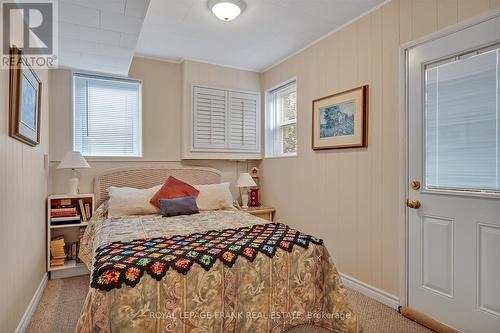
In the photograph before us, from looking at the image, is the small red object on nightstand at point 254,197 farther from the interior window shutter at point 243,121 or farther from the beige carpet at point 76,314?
the beige carpet at point 76,314

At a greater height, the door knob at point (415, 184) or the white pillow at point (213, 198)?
the door knob at point (415, 184)

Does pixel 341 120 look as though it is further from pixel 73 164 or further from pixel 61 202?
pixel 61 202

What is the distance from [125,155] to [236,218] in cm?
177

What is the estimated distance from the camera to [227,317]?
5.61ft

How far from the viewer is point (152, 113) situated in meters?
3.75

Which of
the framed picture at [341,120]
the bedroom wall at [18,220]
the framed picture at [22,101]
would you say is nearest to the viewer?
the bedroom wall at [18,220]

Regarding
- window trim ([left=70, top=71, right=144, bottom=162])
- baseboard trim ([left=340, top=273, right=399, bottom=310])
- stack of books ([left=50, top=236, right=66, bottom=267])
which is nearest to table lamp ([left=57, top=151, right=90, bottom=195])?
window trim ([left=70, top=71, right=144, bottom=162])

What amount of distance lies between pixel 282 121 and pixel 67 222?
9.36 ft

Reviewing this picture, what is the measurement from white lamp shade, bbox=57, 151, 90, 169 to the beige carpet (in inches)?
46.6

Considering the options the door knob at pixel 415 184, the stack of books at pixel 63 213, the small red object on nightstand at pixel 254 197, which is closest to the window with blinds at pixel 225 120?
the small red object on nightstand at pixel 254 197

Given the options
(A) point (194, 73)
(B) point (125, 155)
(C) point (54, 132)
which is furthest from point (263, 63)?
(C) point (54, 132)

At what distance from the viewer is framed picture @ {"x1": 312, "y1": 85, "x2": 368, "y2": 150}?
2.66 m

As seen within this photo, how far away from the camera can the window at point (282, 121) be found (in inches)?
151

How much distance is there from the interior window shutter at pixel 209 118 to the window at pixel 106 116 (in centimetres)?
72
